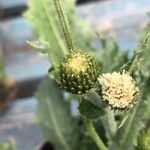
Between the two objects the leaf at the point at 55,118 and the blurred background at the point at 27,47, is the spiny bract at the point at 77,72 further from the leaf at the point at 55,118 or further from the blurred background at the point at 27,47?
the blurred background at the point at 27,47

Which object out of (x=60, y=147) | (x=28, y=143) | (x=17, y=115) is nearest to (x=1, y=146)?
(x=60, y=147)

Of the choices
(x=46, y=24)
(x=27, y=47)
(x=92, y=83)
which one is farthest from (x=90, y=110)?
(x=27, y=47)

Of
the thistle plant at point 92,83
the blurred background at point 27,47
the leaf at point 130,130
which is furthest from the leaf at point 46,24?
the blurred background at point 27,47

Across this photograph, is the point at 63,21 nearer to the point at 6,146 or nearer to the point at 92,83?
the point at 92,83

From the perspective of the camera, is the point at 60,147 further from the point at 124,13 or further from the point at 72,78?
the point at 124,13

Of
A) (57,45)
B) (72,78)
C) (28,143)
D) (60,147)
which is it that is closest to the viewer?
(72,78)
